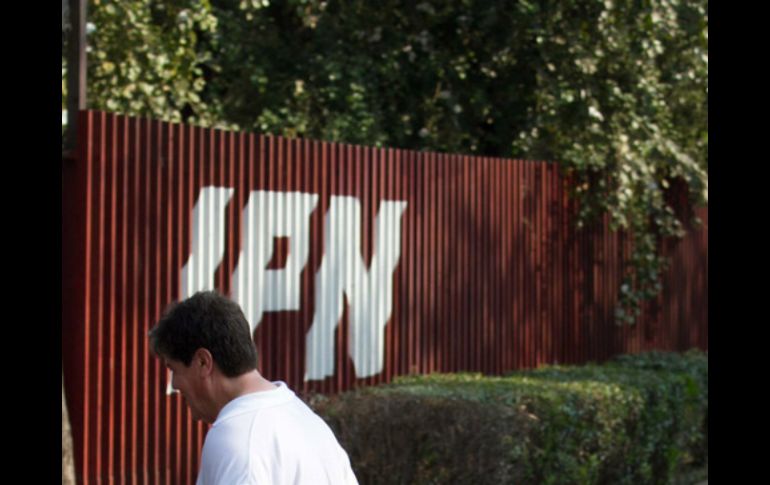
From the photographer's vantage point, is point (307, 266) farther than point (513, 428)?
Yes

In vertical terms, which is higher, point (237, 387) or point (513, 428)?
point (237, 387)

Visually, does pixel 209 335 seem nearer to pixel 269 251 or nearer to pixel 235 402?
pixel 235 402

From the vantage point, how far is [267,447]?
10.5ft

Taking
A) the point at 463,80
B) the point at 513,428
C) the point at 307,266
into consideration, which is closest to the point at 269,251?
the point at 307,266

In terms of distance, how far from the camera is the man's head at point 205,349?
11.1 ft

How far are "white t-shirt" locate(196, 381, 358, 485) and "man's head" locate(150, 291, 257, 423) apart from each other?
0.09 metres

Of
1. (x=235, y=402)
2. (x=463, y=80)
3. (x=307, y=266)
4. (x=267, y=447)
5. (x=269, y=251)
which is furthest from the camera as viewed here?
(x=463, y=80)

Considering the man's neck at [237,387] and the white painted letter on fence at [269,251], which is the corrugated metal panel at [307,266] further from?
the man's neck at [237,387]

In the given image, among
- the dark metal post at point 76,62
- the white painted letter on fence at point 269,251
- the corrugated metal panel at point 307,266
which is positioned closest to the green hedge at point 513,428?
the corrugated metal panel at point 307,266

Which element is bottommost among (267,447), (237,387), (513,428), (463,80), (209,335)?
(513,428)

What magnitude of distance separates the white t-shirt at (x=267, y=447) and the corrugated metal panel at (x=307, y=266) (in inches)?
163

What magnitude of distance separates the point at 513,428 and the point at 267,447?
4.89 m

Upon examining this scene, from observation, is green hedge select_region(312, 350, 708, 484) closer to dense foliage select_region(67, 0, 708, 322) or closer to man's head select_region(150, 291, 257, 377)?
dense foliage select_region(67, 0, 708, 322)

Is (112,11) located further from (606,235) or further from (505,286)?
(606,235)
